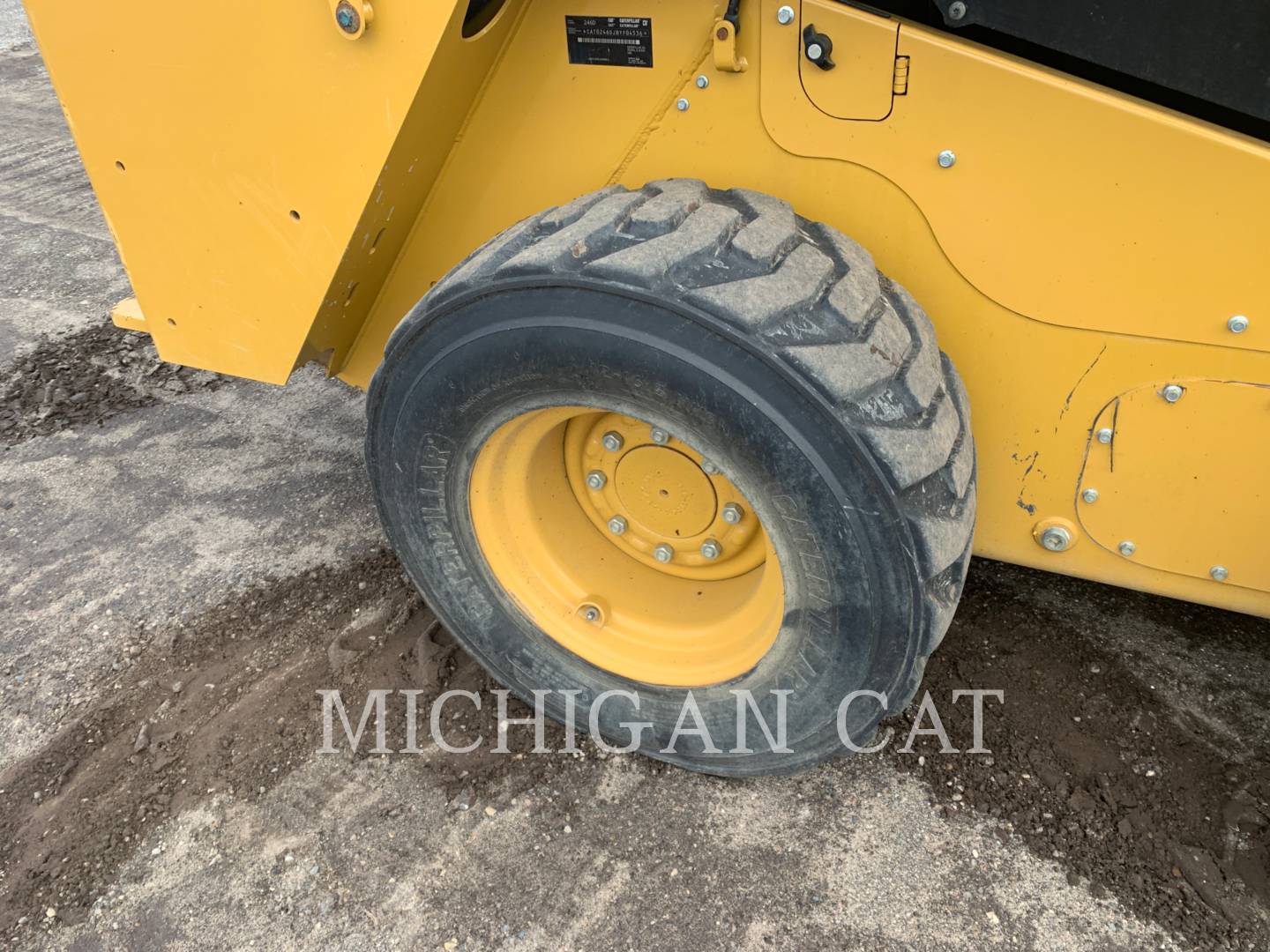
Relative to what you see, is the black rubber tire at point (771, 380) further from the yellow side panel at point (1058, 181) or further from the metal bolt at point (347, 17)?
the metal bolt at point (347, 17)

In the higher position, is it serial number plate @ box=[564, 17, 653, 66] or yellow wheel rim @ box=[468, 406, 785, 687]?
serial number plate @ box=[564, 17, 653, 66]

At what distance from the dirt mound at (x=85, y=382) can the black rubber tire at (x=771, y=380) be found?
226cm

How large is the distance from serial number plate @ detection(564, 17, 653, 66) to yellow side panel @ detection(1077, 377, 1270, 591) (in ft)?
3.57

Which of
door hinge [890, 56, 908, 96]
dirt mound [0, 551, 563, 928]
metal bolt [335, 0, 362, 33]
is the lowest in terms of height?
dirt mound [0, 551, 563, 928]

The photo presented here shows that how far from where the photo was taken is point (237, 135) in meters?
1.79

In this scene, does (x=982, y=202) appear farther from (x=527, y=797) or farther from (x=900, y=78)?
(x=527, y=797)

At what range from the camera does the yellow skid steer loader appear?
59.3 inches

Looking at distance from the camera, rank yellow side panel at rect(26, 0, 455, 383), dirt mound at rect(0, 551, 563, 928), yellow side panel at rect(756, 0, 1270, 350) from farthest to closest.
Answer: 1. dirt mound at rect(0, 551, 563, 928)
2. yellow side panel at rect(26, 0, 455, 383)
3. yellow side panel at rect(756, 0, 1270, 350)

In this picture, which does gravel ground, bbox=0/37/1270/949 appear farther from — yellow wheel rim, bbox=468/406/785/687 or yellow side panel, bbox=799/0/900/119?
yellow side panel, bbox=799/0/900/119

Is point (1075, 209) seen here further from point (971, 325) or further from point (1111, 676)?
point (1111, 676)

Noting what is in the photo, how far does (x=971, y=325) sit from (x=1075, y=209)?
0.27m

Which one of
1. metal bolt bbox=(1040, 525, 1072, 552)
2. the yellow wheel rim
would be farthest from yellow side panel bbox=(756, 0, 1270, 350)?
the yellow wheel rim

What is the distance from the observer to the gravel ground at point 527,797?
6.21 feet

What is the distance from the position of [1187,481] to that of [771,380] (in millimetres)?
861
